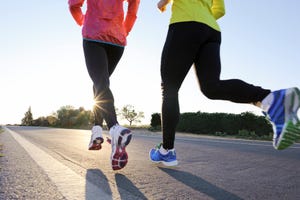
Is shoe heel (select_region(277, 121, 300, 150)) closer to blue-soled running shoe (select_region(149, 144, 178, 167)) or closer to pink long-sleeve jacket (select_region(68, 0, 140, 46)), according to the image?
blue-soled running shoe (select_region(149, 144, 178, 167))

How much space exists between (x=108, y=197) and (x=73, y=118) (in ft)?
281

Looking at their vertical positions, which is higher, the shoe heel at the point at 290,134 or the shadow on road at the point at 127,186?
the shoe heel at the point at 290,134

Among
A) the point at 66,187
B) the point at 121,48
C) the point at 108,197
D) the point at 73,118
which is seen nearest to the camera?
A: the point at 108,197

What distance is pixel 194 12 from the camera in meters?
2.97

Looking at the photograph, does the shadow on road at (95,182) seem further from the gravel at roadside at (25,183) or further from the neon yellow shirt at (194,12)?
the neon yellow shirt at (194,12)

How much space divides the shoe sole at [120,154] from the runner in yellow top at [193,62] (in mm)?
597

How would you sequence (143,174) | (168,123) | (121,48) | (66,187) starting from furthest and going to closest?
(121,48) → (168,123) → (143,174) → (66,187)

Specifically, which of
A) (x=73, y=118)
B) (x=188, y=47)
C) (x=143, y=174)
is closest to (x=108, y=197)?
(x=143, y=174)

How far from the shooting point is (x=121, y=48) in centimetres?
345

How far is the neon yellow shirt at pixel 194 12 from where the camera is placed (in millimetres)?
2971

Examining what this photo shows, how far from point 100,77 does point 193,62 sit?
Answer: 87 centimetres

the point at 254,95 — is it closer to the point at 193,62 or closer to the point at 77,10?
the point at 193,62

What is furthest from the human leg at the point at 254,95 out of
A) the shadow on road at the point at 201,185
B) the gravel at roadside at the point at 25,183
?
the gravel at roadside at the point at 25,183

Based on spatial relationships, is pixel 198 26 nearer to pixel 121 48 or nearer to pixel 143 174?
pixel 121 48
